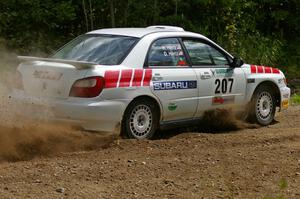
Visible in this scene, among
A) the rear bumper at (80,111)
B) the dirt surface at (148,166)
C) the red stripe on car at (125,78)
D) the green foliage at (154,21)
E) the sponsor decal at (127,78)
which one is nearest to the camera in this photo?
the dirt surface at (148,166)

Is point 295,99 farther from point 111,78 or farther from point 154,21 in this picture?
point 111,78

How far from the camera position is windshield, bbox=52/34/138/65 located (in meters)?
8.14

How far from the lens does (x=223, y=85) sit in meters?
9.20

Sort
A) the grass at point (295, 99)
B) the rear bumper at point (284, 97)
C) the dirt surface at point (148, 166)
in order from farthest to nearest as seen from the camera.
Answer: the grass at point (295, 99) < the rear bumper at point (284, 97) < the dirt surface at point (148, 166)

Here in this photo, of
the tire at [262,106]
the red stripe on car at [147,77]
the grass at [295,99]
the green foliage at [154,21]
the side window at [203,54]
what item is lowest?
the grass at [295,99]

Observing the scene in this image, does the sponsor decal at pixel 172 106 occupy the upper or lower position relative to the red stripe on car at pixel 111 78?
lower

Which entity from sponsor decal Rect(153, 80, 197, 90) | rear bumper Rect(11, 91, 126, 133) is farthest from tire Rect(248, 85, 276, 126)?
rear bumper Rect(11, 91, 126, 133)

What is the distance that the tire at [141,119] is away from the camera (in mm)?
8000

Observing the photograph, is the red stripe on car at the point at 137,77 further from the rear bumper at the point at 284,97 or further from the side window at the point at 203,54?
the rear bumper at the point at 284,97

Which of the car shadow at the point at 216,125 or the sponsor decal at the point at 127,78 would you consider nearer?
the sponsor decal at the point at 127,78

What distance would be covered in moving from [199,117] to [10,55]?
23.4ft

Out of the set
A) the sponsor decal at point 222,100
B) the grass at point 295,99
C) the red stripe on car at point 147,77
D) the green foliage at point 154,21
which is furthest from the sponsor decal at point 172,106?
the green foliage at point 154,21

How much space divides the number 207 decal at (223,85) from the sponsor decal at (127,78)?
4.44 ft

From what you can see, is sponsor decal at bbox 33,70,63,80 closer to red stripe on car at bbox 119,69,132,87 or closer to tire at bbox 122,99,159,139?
red stripe on car at bbox 119,69,132,87
